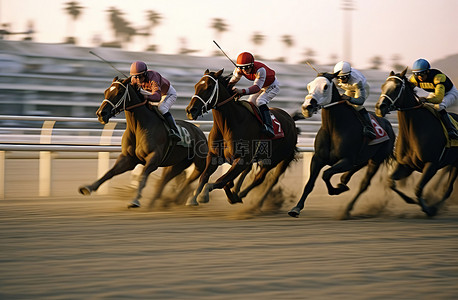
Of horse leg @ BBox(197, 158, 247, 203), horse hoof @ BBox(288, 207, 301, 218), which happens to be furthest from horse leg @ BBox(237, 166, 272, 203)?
horse hoof @ BBox(288, 207, 301, 218)

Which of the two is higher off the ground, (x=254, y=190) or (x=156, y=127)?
(x=156, y=127)

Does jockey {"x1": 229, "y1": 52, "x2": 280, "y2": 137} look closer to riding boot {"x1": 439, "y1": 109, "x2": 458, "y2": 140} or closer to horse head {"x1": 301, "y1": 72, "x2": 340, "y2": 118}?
horse head {"x1": 301, "y1": 72, "x2": 340, "y2": 118}

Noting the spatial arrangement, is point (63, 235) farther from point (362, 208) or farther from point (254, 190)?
point (362, 208)

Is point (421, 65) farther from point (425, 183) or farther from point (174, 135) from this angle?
point (174, 135)

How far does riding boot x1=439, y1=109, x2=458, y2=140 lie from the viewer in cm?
717

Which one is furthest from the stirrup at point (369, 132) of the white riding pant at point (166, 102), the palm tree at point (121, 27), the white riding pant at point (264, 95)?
the palm tree at point (121, 27)

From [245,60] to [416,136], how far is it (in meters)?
1.87

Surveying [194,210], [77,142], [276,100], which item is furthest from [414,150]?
[276,100]

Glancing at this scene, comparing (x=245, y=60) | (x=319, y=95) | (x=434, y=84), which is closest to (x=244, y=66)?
(x=245, y=60)

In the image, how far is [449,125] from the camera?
23.6 ft

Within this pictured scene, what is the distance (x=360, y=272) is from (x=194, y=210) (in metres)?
3.50

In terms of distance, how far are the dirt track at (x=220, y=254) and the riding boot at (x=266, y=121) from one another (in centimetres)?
82

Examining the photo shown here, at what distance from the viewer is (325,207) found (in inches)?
317

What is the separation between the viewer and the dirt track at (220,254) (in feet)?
11.3
